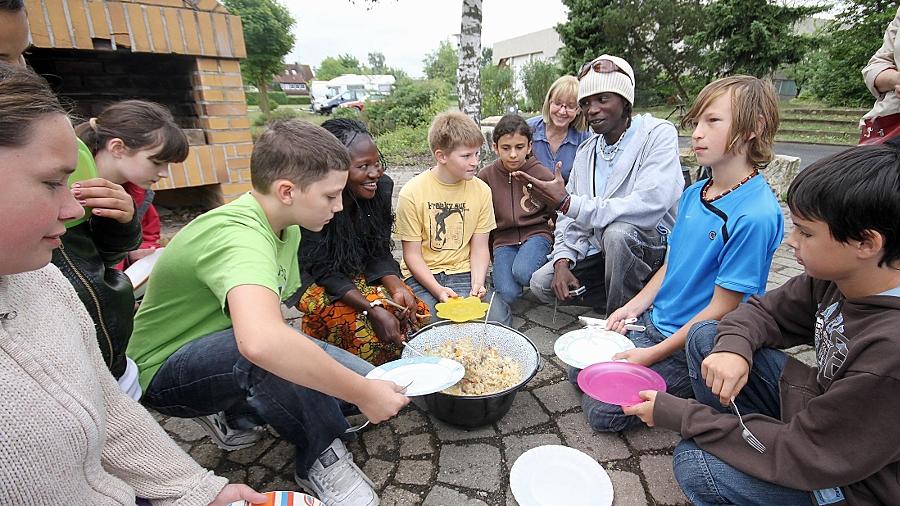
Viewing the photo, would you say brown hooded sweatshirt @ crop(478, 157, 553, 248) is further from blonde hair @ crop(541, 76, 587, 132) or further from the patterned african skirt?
the patterned african skirt

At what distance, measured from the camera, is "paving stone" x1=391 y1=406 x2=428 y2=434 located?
202cm

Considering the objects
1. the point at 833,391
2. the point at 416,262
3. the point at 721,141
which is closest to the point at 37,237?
the point at 833,391

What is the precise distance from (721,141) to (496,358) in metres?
1.38

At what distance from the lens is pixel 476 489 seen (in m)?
1.69

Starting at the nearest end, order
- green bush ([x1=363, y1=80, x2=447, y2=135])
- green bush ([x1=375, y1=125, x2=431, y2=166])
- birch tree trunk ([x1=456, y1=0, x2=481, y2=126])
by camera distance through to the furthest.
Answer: birch tree trunk ([x1=456, y1=0, x2=481, y2=126]), green bush ([x1=375, y1=125, x2=431, y2=166]), green bush ([x1=363, y1=80, x2=447, y2=135])

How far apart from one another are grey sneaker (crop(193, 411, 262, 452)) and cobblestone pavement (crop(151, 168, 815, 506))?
0.07m

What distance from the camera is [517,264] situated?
3.13 meters

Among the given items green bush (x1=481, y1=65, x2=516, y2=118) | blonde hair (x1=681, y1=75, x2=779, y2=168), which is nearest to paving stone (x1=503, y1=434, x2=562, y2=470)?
blonde hair (x1=681, y1=75, x2=779, y2=168)

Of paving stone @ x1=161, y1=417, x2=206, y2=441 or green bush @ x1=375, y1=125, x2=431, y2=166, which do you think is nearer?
paving stone @ x1=161, y1=417, x2=206, y2=441

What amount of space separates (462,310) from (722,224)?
1.23 m

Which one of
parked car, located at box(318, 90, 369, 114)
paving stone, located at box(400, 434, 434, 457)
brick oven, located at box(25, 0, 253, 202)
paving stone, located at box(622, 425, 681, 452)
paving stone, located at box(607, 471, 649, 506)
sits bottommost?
paving stone, located at box(607, 471, 649, 506)

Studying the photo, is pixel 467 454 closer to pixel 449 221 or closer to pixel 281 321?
pixel 281 321

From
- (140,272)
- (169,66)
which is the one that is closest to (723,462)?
(140,272)

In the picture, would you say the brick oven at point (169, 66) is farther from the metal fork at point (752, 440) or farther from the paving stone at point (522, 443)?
the metal fork at point (752, 440)
